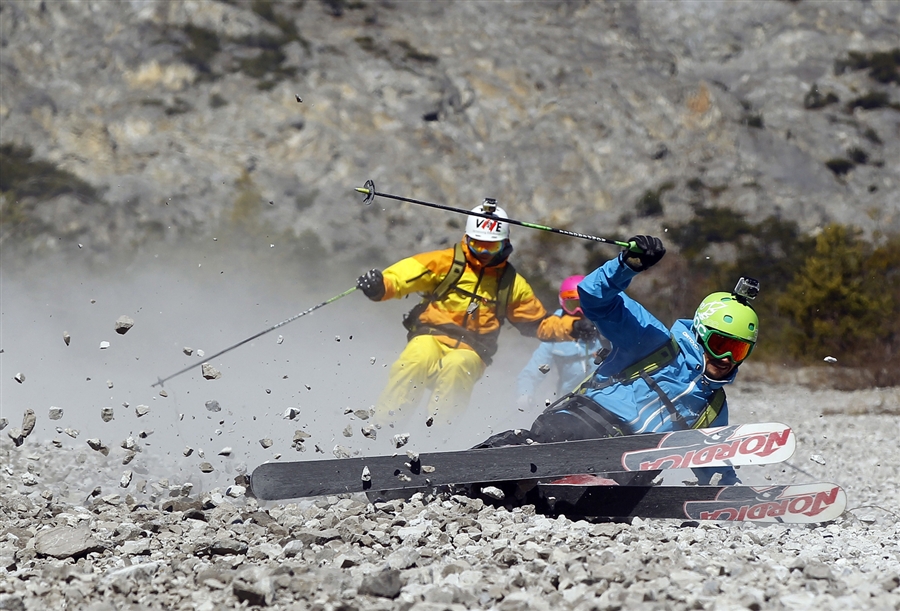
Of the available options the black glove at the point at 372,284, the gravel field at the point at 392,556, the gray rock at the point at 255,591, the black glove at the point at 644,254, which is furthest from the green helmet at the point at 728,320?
the gray rock at the point at 255,591

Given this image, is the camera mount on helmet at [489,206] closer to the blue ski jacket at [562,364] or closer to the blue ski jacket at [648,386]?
the blue ski jacket at [562,364]

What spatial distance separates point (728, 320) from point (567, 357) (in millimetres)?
3485

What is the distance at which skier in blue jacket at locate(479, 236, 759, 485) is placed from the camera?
22.6 ft

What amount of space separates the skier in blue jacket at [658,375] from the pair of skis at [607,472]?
1.38 ft

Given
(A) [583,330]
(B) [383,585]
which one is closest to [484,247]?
(A) [583,330]

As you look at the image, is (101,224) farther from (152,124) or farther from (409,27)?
(409,27)

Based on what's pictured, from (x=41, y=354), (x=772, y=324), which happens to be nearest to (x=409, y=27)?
(x=772, y=324)

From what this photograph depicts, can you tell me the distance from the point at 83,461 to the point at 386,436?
2.59 metres

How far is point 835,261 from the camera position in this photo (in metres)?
27.3

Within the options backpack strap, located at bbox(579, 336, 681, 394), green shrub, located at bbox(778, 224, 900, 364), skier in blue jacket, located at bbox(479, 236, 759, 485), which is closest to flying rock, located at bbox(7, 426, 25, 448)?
→ skier in blue jacket, located at bbox(479, 236, 759, 485)

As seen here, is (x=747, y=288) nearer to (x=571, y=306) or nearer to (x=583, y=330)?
(x=583, y=330)

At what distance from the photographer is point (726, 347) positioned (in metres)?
6.87

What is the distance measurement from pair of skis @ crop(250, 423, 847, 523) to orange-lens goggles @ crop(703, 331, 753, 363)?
0.64m

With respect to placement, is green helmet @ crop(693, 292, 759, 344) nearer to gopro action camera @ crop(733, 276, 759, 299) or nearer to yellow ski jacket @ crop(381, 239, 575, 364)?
gopro action camera @ crop(733, 276, 759, 299)
